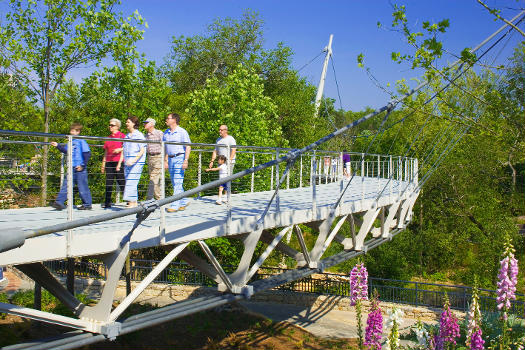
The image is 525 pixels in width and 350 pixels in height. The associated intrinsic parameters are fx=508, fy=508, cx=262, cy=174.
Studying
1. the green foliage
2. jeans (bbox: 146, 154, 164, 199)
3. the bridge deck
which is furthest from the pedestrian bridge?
the green foliage

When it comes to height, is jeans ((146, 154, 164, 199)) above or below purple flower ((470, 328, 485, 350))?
above

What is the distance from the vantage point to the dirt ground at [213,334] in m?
12.8

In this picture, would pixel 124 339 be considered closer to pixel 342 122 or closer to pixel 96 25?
pixel 96 25

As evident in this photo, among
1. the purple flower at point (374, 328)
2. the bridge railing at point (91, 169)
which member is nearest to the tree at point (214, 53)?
the bridge railing at point (91, 169)

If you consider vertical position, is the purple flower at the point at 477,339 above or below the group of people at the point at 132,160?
below

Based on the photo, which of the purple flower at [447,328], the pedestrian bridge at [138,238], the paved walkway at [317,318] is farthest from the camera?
the paved walkway at [317,318]

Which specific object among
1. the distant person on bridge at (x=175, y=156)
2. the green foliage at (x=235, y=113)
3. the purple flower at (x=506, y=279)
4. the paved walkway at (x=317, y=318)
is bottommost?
the paved walkway at (x=317, y=318)

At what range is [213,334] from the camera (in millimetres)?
15484

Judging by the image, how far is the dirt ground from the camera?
12812mm

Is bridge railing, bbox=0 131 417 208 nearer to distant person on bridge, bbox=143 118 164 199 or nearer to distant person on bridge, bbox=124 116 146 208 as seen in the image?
distant person on bridge, bbox=143 118 164 199

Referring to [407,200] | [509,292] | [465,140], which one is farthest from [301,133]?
[509,292]

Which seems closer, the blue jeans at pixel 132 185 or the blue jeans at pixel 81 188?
the blue jeans at pixel 81 188

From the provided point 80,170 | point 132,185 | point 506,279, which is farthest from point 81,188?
point 506,279

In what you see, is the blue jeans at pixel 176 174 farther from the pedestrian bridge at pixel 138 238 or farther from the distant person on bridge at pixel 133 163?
the distant person on bridge at pixel 133 163
